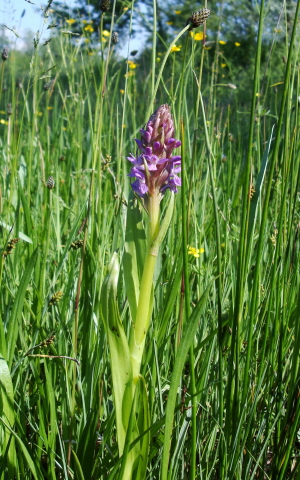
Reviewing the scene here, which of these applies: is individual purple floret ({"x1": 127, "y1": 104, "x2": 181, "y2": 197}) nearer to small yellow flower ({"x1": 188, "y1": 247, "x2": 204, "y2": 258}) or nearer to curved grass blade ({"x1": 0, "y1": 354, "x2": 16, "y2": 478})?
curved grass blade ({"x1": 0, "y1": 354, "x2": 16, "y2": 478})

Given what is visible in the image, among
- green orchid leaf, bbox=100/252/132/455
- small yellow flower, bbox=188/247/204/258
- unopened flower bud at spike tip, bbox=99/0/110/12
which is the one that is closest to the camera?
green orchid leaf, bbox=100/252/132/455

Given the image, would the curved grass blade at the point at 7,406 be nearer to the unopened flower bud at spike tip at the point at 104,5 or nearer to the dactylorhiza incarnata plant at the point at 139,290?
the dactylorhiza incarnata plant at the point at 139,290

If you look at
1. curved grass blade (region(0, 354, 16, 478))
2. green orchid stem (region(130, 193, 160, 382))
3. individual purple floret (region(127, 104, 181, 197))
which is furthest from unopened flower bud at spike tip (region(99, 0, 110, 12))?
curved grass blade (region(0, 354, 16, 478))

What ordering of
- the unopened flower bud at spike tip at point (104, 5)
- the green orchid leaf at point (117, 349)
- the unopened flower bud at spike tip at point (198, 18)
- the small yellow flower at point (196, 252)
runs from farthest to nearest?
the small yellow flower at point (196, 252)
the unopened flower bud at spike tip at point (104, 5)
the unopened flower bud at spike tip at point (198, 18)
the green orchid leaf at point (117, 349)

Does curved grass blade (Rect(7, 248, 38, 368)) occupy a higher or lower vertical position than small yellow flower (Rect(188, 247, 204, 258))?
lower

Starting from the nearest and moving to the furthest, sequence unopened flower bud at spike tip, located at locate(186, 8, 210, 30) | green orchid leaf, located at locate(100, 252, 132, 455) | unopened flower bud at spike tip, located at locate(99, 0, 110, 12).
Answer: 1. green orchid leaf, located at locate(100, 252, 132, 455)
2. unopened flower bud at spike tip, located at locate(186, 8, 210, 30)
3. unopened flower bud at spike tip, located at locate(99, 0, 110, 12)

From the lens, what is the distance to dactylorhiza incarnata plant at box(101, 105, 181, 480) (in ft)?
2.01

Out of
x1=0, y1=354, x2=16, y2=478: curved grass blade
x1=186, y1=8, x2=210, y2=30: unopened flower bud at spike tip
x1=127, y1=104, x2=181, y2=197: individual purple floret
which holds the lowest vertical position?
x1=0, y1=354, x2=16, y2=478: curved grass blade

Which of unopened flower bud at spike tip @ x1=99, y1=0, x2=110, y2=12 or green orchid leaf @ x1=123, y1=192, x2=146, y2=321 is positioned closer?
green orchid leaf @ x1=123, y1=192, x2=146, y2=321

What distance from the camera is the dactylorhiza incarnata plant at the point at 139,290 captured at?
612 mm

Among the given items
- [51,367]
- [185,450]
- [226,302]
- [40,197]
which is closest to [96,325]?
[51,367]

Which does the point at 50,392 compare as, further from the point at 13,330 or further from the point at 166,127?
the point at 166,127

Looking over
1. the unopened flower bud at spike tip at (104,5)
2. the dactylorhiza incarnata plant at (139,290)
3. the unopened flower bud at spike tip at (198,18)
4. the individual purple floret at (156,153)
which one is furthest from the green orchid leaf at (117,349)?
the unopened flower bud at spike tip at (104,5)

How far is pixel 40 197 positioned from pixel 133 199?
1.10 meters
